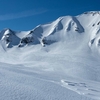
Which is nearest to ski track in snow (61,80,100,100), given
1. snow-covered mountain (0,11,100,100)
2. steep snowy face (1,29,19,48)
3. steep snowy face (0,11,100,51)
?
snow-covered mountain (0,11,100,100)

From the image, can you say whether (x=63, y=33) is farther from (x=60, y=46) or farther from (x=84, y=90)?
(x=84, y=90)

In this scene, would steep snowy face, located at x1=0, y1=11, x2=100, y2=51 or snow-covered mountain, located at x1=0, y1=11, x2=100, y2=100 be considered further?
steep snowy face, located at x1=0, y1=11, x2=100, y2=51

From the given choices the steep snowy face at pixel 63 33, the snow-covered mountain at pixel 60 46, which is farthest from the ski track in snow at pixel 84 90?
the steep snowy face at pixel 63 33

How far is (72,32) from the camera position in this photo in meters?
61.0

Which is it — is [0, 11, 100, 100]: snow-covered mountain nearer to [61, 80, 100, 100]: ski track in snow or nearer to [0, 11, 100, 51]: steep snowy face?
[0, 11, 100, 51]: steep snowy face

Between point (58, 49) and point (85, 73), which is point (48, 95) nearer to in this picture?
point (85, 73)

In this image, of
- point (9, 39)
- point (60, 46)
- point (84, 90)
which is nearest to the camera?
point (84, 90)

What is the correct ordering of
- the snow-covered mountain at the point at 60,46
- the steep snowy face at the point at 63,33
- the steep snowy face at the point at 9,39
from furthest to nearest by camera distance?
the steep snowy face at the point at 9,39 < the steep snowy face at the point at 63,33 < the snow-covered mountain at the point at 60,46

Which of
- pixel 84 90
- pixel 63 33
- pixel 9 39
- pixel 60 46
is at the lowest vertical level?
pixel 84 90

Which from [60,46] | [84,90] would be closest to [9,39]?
[60,46]

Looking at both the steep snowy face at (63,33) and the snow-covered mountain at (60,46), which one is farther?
the steep snowy face at (63,33)

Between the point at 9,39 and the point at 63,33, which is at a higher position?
the point at 9,39

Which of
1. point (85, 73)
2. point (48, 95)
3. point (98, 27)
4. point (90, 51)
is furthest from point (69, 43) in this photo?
point (48, 95)

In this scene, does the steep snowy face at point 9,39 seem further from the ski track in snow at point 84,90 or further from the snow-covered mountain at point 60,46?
the ski track in snow at point 84,90
